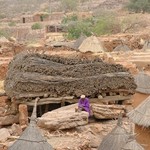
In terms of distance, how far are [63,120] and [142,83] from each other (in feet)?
18.0

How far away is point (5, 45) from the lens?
28.1 m

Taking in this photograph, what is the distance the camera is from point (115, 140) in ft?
37.1

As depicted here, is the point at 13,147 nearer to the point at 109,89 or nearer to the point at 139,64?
the point at 109,89

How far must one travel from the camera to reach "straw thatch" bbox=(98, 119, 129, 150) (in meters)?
11.2

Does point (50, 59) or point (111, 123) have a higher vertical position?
point (50, 59)

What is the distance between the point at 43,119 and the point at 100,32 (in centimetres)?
2739

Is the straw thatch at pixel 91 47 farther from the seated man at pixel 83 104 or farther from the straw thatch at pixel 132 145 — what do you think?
the straw thatch at pixel 132 145

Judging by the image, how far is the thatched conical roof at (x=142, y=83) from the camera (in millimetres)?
17047

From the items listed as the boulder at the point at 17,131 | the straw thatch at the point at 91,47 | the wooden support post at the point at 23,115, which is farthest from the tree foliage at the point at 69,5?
the boulder at the point at 17,131

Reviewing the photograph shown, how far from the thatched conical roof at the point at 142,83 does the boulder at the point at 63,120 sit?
466 centimetres

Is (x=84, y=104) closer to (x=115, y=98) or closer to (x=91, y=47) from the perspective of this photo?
(x=115, y=98)

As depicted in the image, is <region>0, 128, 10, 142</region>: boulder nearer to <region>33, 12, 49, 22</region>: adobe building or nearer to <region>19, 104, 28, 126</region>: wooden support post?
<region>19, 104, 28, 126</region>: wooden support post

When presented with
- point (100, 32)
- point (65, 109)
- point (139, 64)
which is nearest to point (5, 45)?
point (139, 64)

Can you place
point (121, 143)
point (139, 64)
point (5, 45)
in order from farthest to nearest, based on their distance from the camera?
point (5, 45)
point (139, 64)
point (121, 143)
